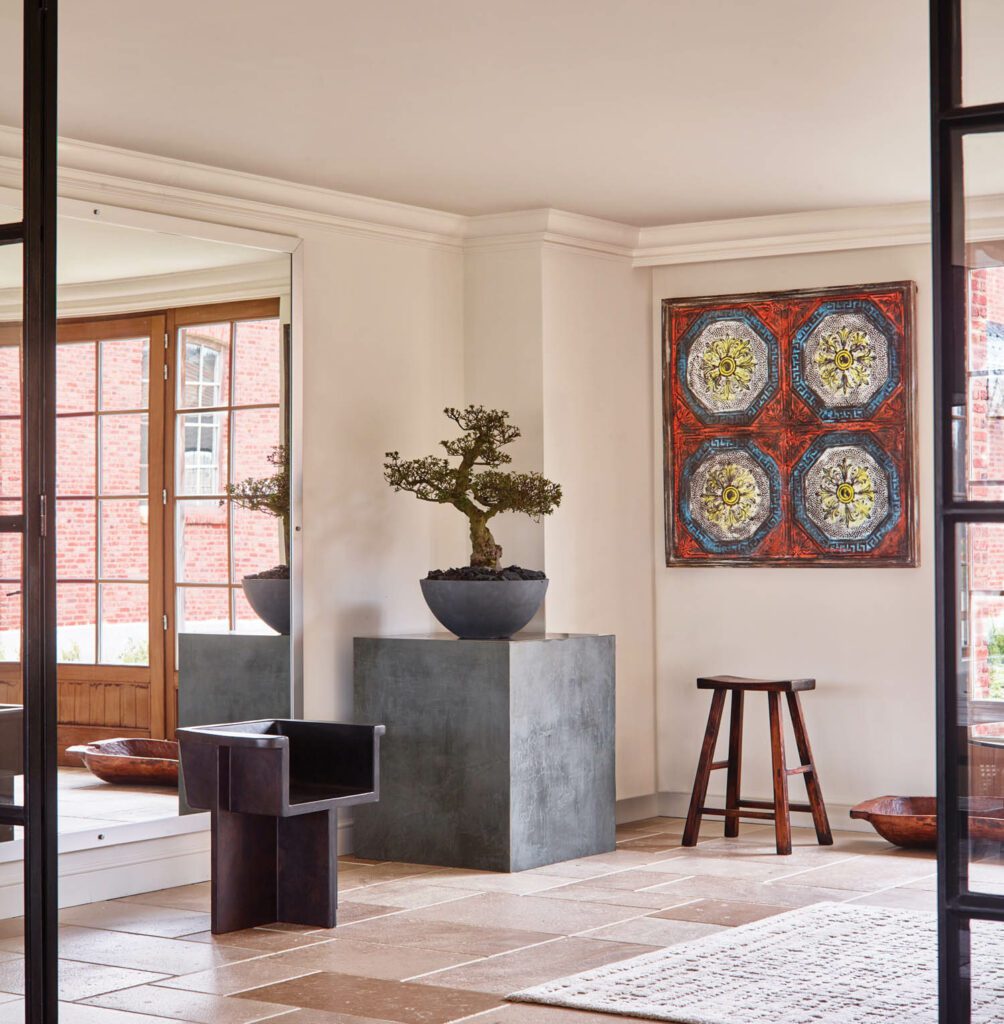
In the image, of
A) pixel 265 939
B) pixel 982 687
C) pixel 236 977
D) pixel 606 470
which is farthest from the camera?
pixel 606 470

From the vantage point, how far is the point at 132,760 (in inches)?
230

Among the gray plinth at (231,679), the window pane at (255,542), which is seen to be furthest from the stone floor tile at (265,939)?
the window pane at (255,542)

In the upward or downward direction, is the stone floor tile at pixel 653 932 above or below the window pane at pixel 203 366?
below

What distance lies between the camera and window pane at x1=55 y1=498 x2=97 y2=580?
5844 mm

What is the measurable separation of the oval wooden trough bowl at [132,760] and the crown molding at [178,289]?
61.1 inches

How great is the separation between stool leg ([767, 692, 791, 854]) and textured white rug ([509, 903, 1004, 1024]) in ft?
4.25

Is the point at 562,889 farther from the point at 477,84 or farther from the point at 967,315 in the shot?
the point at 967,315

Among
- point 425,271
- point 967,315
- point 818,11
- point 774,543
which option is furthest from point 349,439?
point 967,315

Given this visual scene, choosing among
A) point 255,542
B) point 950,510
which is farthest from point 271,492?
point 950,510

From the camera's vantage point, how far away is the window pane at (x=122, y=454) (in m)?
5.86

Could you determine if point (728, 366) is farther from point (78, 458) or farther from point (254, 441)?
point (78, 458)

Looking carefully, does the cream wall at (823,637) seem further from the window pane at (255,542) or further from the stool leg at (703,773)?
the window pane at (255,542)

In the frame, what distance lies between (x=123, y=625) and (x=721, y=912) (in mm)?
2355

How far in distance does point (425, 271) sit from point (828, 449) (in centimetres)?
196
